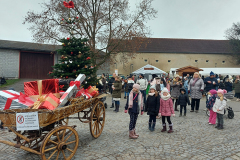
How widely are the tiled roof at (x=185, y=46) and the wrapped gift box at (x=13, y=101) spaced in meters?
35.6

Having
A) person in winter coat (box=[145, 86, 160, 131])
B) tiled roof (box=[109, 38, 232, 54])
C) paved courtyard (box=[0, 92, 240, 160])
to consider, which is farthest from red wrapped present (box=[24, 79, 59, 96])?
tiled roof (box=[109, 38, 232, 54])

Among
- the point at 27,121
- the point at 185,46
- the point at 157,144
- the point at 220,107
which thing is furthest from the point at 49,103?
the point at 185,46

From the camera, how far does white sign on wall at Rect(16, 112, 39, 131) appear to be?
3459mm

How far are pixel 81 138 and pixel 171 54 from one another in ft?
119

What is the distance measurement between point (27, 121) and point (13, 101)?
Answer: 1.97 ft

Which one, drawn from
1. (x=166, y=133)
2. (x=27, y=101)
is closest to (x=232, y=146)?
(x=166, y=133)

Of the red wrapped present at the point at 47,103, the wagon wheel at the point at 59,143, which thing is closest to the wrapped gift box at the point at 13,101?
the red wrapped present at the point at 47,103

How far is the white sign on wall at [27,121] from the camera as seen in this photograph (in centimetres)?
346

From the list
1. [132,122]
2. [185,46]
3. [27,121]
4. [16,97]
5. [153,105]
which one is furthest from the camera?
[185,46]

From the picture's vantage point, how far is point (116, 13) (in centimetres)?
1894

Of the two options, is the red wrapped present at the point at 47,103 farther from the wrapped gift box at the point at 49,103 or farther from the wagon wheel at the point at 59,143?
the wagon wheel at the point at 59,143

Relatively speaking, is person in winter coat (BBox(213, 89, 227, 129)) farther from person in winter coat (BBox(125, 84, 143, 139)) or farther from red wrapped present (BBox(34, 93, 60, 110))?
red wrapped present (BBox(34, 93, 60, 110))

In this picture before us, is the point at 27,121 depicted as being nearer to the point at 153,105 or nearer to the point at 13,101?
the point at 13,101

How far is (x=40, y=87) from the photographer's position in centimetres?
443
